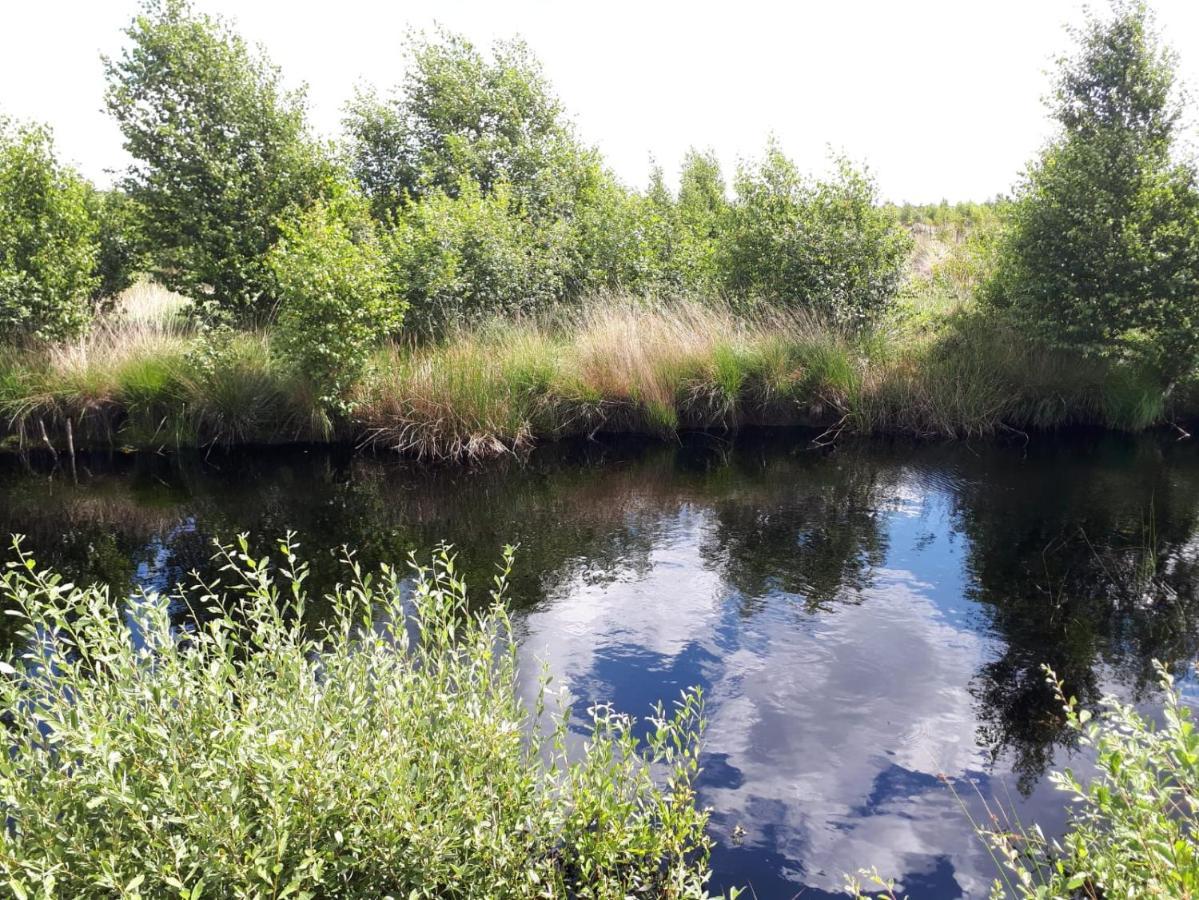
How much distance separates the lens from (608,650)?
6.39m

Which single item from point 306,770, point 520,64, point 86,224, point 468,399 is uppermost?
point 520,64

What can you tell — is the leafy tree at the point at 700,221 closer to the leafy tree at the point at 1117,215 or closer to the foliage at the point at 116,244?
the leafy tree at the point at 1117,215

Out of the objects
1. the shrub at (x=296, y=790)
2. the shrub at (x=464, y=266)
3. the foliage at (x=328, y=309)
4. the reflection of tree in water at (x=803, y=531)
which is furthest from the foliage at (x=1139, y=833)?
the shrub at (x=464, y=266)

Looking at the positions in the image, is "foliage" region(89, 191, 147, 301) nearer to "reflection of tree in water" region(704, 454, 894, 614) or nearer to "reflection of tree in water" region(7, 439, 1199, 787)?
"reflection of tree in water" region(7, 439, 1199, 787)

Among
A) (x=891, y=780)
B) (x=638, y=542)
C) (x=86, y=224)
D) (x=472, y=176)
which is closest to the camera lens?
(x=891, y=780)

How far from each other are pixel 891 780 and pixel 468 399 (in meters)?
9.02

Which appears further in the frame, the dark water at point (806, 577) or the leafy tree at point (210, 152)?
the leafy tree at point (210, 152)

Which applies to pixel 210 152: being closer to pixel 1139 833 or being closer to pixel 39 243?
pixel 39 243

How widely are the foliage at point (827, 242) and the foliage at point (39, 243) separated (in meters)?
12.1

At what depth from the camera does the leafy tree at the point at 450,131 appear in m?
19.9

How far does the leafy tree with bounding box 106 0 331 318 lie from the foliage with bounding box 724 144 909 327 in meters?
8.94

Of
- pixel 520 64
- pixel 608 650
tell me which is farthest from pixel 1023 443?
pixel 520 64

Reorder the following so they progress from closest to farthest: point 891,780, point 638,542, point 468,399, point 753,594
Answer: point 891,780 < point 753,594 < point 638,542 < point 468,399

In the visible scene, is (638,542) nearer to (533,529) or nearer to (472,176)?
(533,529)
